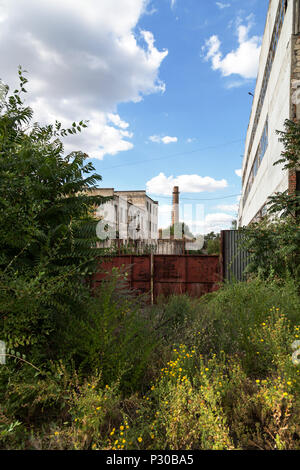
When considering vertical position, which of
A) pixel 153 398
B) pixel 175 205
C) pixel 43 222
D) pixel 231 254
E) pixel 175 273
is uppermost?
pixel 175 205

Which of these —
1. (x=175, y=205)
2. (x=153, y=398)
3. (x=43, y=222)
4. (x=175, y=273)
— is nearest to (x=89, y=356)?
(x=153, y=398)

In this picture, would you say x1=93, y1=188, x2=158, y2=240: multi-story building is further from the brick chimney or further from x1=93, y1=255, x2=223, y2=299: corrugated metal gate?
x1=93, y1=255, x2=223, y2=299: corrugated metal gate

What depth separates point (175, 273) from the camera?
33.2ft

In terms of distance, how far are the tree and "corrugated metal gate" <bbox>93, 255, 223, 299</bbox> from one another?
6.63 metres

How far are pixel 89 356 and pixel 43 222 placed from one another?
1625 millimetres

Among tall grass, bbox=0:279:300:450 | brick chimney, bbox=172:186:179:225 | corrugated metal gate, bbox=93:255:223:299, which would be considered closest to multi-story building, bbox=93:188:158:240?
brick chimney, bbox=172:186:179:225

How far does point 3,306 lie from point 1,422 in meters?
0.89

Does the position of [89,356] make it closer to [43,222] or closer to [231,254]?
[43,222]

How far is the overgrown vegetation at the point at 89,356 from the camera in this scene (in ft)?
7.07

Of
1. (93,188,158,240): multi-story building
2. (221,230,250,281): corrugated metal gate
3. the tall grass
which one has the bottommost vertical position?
the tall grass

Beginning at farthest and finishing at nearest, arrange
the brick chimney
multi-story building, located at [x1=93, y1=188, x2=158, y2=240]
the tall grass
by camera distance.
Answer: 1. the brick chimney
2. multi-story building, located at [x1=93, y1=188, x2=158, y2=240]
3. the tall grass

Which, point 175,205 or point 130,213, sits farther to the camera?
point 130,213

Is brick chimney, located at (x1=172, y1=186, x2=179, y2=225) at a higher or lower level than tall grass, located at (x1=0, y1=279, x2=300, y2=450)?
higher

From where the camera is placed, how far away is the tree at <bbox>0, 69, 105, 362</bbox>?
2807mm
